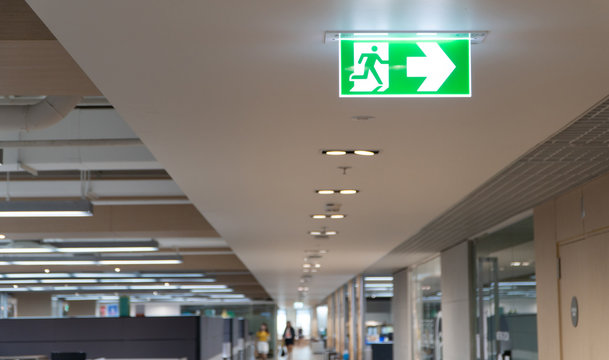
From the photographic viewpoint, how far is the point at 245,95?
4.43m

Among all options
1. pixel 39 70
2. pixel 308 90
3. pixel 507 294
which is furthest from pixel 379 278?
pixel 308 90

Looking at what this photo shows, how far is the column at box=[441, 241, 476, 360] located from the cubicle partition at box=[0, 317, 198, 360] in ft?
12.2

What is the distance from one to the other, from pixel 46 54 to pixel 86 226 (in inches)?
325

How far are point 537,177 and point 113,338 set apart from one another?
680 cm

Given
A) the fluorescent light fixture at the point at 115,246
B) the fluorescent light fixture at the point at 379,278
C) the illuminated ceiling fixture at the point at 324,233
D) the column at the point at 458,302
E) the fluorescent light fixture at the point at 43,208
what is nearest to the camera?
the fluorescent light fixture at the point at 43,208

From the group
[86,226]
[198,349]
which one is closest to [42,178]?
[86,226]

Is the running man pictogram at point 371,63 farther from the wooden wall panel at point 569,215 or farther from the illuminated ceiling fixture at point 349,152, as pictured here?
the wooden wall panel at point 569,215

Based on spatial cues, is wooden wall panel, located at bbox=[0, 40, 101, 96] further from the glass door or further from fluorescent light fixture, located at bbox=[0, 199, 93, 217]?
the glass door

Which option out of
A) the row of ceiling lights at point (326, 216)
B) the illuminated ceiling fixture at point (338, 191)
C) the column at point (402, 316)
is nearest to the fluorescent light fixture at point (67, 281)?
the row of ceiling lights at point (326, 216)

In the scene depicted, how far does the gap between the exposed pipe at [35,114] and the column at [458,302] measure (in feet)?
22.8

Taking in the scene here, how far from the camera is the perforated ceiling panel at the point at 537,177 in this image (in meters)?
5.34

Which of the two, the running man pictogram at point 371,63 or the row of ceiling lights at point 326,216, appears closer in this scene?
the running man pictogram at point 371,63

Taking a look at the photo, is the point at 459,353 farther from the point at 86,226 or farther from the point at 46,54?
the point at 46,54

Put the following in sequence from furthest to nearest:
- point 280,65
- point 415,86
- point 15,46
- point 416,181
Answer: point 416,181, point 15,46, point 280,65, point 415,86
